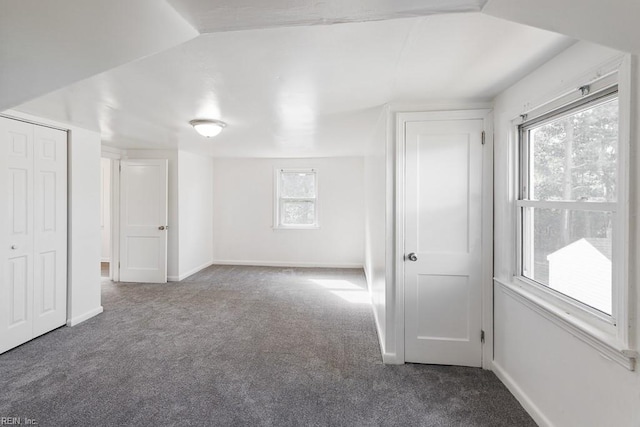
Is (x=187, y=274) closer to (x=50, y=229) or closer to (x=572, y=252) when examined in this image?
(x=50, y=229)

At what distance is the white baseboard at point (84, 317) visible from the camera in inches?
131

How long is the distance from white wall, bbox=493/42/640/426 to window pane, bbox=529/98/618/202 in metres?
0.17

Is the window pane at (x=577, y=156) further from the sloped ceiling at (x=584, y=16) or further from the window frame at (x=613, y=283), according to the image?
the sloped ceiling at (x=584, y=16)

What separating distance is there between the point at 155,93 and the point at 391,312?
2.65 metres

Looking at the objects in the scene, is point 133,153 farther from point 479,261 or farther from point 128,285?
point 479,261

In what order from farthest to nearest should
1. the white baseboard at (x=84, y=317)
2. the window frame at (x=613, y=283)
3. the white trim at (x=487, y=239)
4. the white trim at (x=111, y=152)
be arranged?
the white trim at (x=111, y=152) < the white baseboard at (x=84, y=317) < the white trim at (x=487, y=239) < the window frame at (x=613, y=283)

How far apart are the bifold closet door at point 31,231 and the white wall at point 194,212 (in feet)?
6.50

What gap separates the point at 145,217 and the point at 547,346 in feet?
17.7

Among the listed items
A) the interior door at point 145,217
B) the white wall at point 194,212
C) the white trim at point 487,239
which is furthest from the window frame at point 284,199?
the white trim at point 487,239

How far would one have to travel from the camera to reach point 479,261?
247cm

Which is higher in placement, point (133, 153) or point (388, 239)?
point (133, 153)

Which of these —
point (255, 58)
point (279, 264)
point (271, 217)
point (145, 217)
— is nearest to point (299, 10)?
point (255, 58)

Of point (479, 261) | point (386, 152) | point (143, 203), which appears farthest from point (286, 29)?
point (143, 203)

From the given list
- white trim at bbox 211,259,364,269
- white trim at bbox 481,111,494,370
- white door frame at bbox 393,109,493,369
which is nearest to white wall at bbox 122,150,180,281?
white trim at bbox 211,259,364,269
